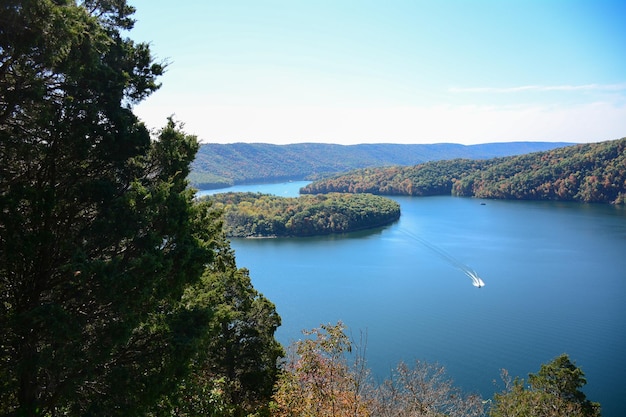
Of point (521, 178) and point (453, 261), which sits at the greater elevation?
point (521, 178)

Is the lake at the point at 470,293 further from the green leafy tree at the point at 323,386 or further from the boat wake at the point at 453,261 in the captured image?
the green leafy tree at the point at 323,386

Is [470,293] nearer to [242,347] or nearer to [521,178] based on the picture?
[242,347]

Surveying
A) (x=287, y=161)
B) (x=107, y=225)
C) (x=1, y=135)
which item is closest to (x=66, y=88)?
(x=1, y=135)

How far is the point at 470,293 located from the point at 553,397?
48.0 ft

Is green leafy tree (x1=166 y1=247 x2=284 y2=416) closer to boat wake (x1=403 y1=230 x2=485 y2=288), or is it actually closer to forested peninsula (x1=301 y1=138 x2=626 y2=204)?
boat wake (x1=403 y1=230 x2=485 y2=288)

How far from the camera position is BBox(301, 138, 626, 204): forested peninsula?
6298cm

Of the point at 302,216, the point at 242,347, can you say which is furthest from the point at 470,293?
the point at 302,216

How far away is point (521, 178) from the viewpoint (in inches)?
2800

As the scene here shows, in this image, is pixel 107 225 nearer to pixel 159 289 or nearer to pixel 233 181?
pixel 159 289

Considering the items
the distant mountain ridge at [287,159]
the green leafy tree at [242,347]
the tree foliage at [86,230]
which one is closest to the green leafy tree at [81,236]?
the tree foliage at [86,230]

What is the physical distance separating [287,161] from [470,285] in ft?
391

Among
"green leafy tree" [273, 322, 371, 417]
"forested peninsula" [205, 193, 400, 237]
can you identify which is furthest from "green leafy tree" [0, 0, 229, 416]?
"forested peninsula" [205, 193, 400, 237]

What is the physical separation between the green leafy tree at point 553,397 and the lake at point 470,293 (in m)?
3.40

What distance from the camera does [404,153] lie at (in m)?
185
